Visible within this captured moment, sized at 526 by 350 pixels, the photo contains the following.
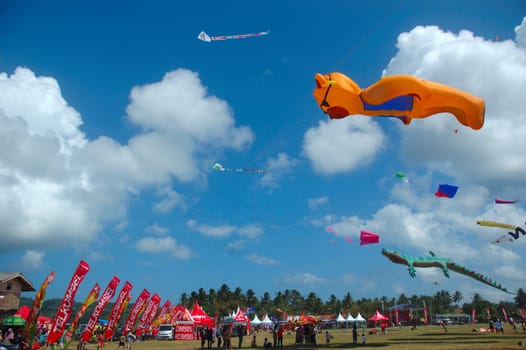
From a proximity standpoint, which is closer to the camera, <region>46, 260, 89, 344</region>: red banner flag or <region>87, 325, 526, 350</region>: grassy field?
<region>46, 260, 89, 344</region>: red banner flag

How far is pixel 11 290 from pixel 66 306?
31.1 metres

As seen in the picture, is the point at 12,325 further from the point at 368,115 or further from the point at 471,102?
the point at 471,102

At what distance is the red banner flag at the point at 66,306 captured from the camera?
20.4m

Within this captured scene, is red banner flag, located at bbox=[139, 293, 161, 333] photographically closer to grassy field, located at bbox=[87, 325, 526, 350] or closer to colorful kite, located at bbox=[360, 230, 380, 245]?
grassy field, located at bbox=[87, 325, 526, 350]

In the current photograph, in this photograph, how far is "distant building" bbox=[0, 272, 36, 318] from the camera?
43875 mm

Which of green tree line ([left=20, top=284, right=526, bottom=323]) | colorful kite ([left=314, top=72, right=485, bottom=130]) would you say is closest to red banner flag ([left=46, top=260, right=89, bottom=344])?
colorful kite ([left=314, top=72, right=485, bottom=130])

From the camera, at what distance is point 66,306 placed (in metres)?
20.5

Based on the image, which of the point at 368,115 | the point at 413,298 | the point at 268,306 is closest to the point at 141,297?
the point at 368,115

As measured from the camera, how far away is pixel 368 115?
17.9 m

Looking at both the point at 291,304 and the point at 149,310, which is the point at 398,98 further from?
the point at 291,304

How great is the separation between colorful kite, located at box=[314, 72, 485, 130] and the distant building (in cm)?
4248

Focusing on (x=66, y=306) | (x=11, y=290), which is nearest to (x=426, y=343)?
(x=66, y=306)

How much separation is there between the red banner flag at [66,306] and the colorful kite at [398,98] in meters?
14.7

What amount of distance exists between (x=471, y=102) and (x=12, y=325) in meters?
31.5
